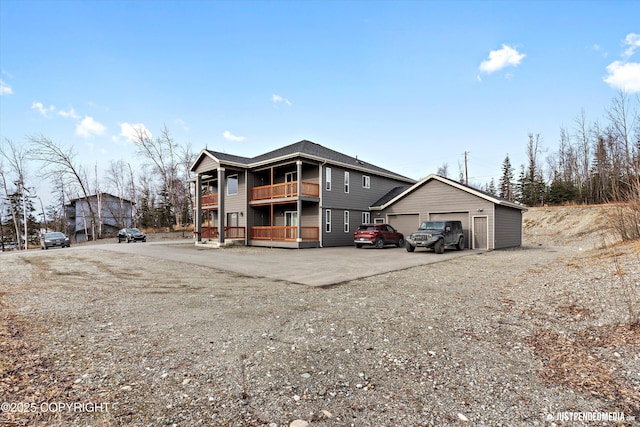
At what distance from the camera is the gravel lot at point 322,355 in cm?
251

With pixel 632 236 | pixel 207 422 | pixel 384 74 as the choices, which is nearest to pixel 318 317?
pixel 207 422

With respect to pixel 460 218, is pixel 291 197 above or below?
above

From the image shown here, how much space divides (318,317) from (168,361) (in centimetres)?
242

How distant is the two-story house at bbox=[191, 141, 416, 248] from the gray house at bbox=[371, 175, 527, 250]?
3.26 metres

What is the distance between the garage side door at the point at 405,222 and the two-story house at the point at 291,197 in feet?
8.17

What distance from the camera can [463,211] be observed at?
19.9 metres

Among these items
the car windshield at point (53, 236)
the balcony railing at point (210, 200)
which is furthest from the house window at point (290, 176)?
the car windshield at point (53, 236)

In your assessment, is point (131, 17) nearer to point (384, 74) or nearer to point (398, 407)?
point (384, 74)

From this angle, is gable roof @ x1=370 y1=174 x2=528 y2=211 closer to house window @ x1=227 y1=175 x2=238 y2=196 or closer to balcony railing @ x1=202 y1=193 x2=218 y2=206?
house window @ x1=227 y1=175 x2=238 y2=196

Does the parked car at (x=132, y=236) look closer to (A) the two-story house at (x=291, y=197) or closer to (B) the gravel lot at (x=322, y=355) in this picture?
(A) the two-story house at (x=291, y=197)

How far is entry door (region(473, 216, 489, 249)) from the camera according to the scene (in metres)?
19.1

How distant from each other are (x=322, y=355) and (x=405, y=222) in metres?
20.2

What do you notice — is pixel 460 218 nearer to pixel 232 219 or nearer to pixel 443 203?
pixel 443 203

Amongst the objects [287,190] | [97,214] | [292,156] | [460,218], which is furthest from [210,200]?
[97,214]
